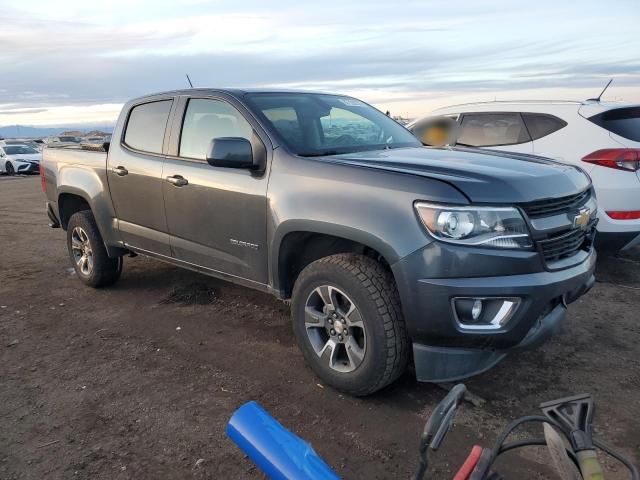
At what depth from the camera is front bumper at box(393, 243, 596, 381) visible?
2.65m

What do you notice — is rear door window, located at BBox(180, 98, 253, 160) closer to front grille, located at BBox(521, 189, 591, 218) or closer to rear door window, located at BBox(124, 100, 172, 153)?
rear door window, located at BBox(124, 100, 172, 153)

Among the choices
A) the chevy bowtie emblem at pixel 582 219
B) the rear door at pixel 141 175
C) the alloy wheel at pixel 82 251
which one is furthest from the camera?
the alloy wheel at pixel 82 251

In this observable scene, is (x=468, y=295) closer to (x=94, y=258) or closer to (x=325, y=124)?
(x=325, y=124)

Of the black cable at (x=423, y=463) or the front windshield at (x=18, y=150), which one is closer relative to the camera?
the black cable at (x=423, y=463)

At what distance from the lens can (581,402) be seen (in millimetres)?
1259

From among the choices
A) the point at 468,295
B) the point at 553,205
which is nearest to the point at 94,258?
the point at 468,295

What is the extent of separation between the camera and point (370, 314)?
2924 millimetres

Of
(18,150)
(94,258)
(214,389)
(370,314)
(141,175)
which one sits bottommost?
(18,150)

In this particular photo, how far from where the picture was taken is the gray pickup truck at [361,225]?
2.70 m

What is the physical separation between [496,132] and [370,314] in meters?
4.04

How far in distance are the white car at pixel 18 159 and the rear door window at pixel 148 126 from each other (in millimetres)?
20998

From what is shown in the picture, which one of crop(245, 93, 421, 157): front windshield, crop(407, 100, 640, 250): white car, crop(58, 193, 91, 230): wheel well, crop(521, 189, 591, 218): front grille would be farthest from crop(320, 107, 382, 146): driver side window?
crop(58, 193, 91, 230): wheel well

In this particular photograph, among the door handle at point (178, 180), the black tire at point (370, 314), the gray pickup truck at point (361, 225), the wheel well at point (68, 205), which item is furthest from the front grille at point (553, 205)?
the wheel well at point (68, 205)

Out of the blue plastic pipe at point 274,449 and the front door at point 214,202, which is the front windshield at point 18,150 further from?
the blue plastic pipe at point 274,449
